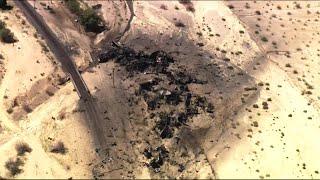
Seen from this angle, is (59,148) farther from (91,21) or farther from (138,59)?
(91,21)

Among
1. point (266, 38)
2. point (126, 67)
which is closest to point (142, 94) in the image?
point (126, 67)

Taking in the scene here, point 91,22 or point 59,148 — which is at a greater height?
point 91,22

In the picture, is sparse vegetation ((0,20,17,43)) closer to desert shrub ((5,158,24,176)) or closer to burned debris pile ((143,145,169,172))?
desert shrub ((5,158,24,176))

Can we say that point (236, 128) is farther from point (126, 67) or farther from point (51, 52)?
point (51, 52)

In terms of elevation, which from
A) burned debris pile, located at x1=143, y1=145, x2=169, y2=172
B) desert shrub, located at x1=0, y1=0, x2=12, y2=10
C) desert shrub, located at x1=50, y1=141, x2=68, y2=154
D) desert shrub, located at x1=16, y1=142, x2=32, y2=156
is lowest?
desert shrub, located at x1=16, y1=142, x2=32, y2=156

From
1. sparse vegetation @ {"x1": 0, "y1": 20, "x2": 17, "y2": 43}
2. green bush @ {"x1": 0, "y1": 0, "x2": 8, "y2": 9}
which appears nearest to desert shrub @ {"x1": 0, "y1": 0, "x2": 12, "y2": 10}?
green bush @ {"x1": 0, "y1": 0, "x2": 8, "y2": 9}

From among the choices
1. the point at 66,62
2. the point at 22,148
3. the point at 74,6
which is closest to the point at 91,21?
the point at 74,6
